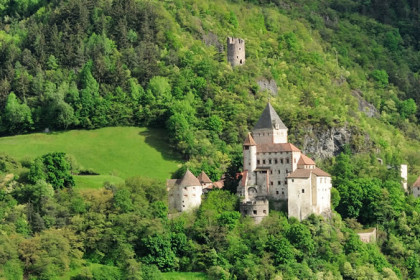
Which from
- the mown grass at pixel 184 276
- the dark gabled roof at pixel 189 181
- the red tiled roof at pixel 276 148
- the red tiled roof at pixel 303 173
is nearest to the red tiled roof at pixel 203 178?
the dark gabled roof at pixel 189 181

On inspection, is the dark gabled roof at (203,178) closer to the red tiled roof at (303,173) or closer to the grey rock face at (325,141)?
the red tiled roof at (303,173)

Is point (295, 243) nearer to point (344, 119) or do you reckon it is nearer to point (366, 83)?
point (344, 119)

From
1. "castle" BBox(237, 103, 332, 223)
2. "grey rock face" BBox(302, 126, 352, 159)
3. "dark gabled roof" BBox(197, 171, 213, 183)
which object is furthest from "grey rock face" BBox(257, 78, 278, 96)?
"castle" BBox(237, 103, 332, 223)

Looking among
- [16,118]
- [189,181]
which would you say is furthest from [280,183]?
[16,118]

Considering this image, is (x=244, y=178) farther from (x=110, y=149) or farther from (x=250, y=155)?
(x=110, y=149)

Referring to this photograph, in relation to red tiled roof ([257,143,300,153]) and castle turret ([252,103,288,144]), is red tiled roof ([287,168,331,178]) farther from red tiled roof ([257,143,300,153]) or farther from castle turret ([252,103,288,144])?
castle turret ([252,103,288,144])

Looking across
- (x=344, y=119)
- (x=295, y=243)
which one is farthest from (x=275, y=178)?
(x=344, y=119)

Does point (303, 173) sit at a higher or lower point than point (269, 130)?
lower
